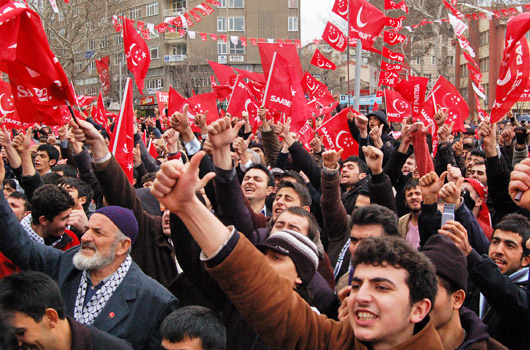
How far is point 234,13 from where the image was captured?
5588cm

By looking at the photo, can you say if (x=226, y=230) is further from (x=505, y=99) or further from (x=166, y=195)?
(x=505, y=99)

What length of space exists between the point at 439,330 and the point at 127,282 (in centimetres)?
178

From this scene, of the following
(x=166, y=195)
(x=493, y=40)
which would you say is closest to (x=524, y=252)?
(x=166, y=195)

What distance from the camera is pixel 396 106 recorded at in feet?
35.4

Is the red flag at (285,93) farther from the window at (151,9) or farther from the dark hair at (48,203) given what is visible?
the window at (151,9)

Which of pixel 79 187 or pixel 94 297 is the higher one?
pixel 79 187

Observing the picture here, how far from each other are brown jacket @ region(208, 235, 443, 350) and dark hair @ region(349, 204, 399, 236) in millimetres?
1482

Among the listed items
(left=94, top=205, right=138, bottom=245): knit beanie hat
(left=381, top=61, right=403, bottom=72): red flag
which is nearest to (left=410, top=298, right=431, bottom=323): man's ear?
(left=94, top=205, right=138, bottom=245): knit beanie hat

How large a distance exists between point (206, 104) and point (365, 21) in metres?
3.37

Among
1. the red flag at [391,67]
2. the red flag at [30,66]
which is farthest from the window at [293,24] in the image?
the red flag at [30,66]

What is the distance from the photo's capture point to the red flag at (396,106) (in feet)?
35.1

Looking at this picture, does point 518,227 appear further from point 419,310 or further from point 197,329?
point 197,329

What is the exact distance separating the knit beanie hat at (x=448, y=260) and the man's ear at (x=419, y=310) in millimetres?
582

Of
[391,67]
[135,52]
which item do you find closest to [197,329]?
[135,52]
